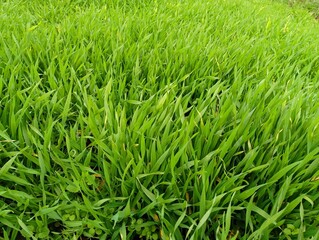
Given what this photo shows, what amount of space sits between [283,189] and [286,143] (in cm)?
23

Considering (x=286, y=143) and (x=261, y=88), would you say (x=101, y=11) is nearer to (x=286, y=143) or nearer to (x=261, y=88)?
(x=261, y=88)

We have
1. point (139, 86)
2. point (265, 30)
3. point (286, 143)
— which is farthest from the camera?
point (265, 30)

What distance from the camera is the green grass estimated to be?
3.17 ft

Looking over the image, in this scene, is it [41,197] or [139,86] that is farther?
[139,86]

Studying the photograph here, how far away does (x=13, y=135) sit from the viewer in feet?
3.66

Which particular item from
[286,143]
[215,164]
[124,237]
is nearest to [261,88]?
[286,143]

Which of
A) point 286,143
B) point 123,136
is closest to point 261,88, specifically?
point 286,143

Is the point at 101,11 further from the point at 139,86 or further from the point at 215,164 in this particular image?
the point at 215,164

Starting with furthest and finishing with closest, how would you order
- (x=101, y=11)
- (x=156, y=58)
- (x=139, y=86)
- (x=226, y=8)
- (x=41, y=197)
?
(x=226, y=8)
(x=101, y=11)
(x=156, y=58)
(x=139, y=86)
(x=41, y=197)

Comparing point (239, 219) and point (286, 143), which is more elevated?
point (286, 143)

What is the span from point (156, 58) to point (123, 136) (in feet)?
2.33

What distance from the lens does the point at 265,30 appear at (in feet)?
8.29

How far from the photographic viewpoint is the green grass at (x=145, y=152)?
967 millimetres

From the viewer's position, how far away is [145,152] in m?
1.08
